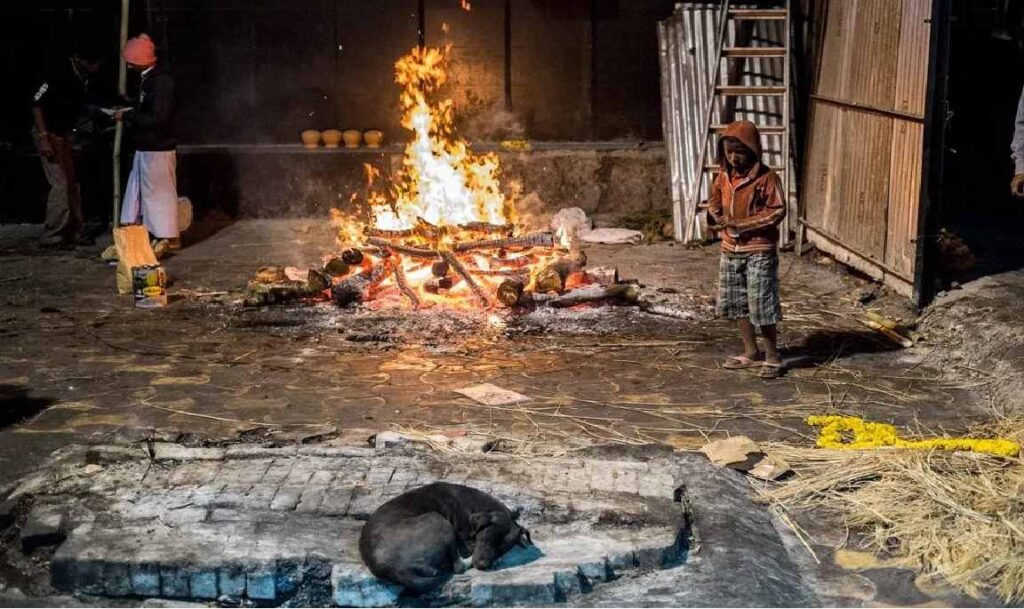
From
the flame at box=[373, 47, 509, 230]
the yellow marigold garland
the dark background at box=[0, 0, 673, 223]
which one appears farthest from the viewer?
the dark background at box=[0, 0, 673, 223]

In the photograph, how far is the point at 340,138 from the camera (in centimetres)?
1590

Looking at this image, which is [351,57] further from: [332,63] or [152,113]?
[152,113]

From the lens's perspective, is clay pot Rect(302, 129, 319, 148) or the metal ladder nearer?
the metal ladder

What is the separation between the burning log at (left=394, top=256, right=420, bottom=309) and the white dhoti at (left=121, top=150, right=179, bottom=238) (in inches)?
152

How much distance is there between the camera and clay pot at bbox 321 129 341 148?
1577 cm

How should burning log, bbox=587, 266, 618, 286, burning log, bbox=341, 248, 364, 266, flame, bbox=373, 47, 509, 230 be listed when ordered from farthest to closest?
flame, bbox=373, 47, 509, 230
burning log, bbox=341, 248, 364, 266
burning log, bbox=587, 266, 618, 286

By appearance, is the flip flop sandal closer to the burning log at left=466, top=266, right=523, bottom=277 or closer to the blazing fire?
the blazing fire

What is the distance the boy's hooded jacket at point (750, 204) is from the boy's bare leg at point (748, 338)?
60cm

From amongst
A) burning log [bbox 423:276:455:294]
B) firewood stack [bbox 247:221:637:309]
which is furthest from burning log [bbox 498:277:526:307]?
burning log [bbox 423:276:455:294]

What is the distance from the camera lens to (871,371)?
8.98 meters

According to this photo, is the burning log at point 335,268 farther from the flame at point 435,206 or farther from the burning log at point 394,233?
the burning log at point 394,233

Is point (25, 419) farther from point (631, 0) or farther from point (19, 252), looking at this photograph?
point (631, 0)

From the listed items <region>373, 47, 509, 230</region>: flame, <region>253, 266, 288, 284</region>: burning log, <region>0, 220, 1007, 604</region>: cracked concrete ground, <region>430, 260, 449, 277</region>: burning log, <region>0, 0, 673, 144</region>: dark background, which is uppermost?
<region>0, 0, 673, 144</region>: dark background

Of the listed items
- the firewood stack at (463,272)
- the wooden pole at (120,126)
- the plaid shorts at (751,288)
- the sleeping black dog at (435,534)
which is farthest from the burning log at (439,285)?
the sleeping black dog at (435,534)
